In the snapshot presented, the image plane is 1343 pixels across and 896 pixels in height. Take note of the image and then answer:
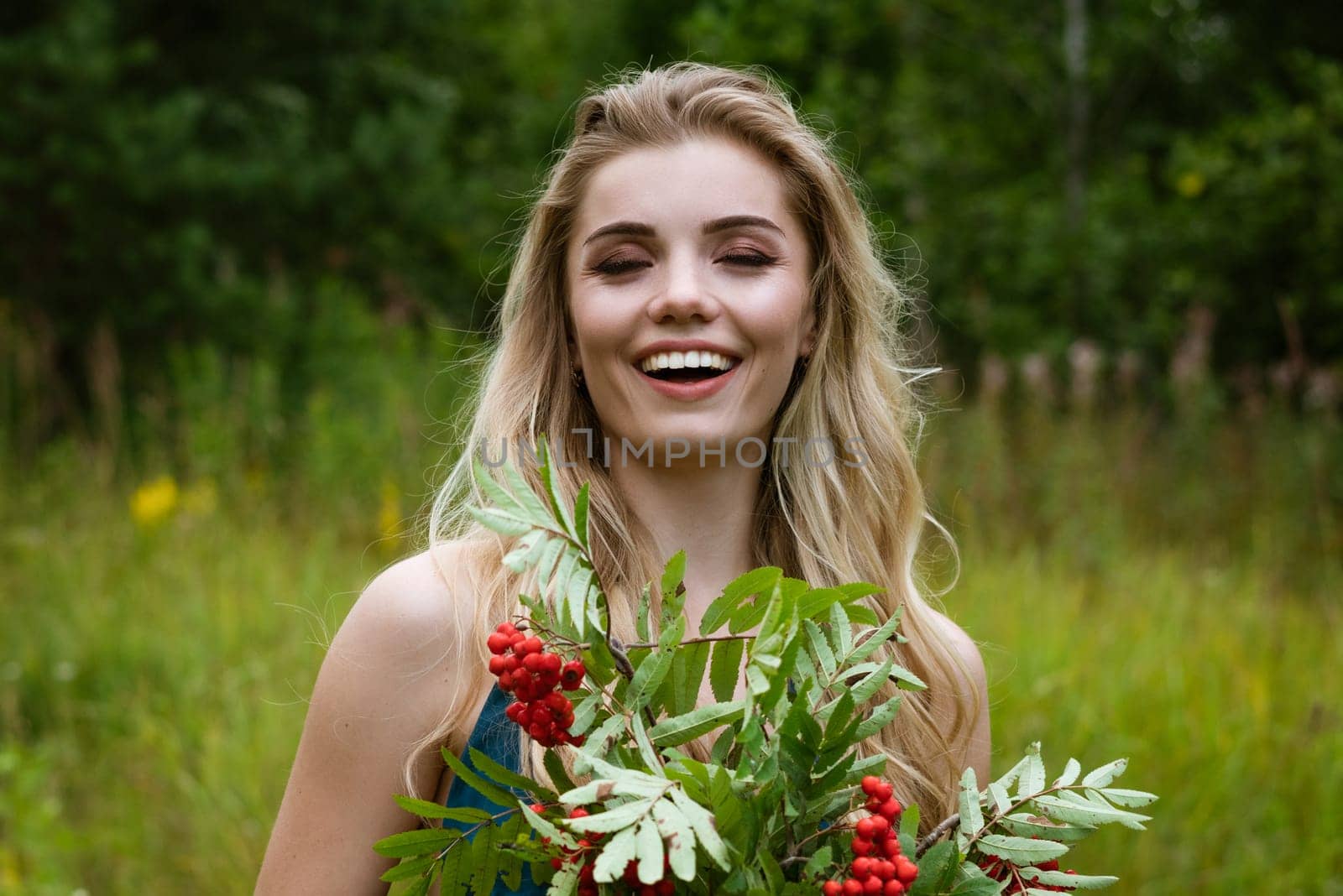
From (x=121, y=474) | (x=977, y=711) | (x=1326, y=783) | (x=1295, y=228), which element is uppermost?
(x=1295, y=228)

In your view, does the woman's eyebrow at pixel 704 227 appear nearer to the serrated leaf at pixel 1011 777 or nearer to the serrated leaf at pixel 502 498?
the serrated leaf at pixel 502 498

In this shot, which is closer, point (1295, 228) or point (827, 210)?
point (827, 210)

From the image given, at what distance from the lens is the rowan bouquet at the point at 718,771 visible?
1.05m

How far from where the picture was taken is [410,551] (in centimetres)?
248

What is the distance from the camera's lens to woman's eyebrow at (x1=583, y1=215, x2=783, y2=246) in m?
1.76

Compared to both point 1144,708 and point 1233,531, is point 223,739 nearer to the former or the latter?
point 1144,708

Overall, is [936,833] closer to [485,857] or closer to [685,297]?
[485,857]

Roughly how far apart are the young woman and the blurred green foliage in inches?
154

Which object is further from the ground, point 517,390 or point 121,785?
point 517,390

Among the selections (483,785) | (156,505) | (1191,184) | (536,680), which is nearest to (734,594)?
(536,680)

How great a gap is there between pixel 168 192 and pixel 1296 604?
23.9 feet

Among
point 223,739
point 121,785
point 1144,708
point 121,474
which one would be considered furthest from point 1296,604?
point 121,474

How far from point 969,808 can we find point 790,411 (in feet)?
3.00

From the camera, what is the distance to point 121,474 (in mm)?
6371
